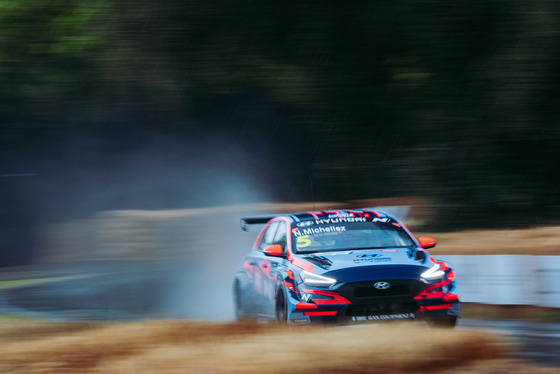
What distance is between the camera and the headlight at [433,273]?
945cm

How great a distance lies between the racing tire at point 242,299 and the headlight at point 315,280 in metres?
1.90

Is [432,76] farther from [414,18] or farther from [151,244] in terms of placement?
[151,244]

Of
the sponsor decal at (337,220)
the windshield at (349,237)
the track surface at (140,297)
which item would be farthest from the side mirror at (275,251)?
the track surface at (140,297)

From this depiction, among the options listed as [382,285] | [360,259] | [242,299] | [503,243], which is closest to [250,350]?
[382,285]

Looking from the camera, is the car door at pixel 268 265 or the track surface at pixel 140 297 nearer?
the car door at pixel 268 265

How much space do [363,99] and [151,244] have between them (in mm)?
7765

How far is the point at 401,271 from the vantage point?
9422mm

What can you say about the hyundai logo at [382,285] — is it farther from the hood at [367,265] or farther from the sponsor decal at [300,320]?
the sponsor decal at [300,320]

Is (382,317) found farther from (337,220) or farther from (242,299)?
(242,299)

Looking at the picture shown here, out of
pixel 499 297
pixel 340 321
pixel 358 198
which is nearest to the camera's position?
pixel 340 321

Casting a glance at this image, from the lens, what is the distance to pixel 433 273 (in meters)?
9.56

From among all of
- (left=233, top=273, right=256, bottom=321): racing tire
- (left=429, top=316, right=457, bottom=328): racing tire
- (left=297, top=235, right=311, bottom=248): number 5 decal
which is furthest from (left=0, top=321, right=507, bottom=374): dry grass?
(left=233, top=273, right=256, bottom=321): racing tire

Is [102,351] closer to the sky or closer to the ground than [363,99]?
closer to the ground

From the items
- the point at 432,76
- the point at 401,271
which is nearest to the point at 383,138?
the point at 432,76
